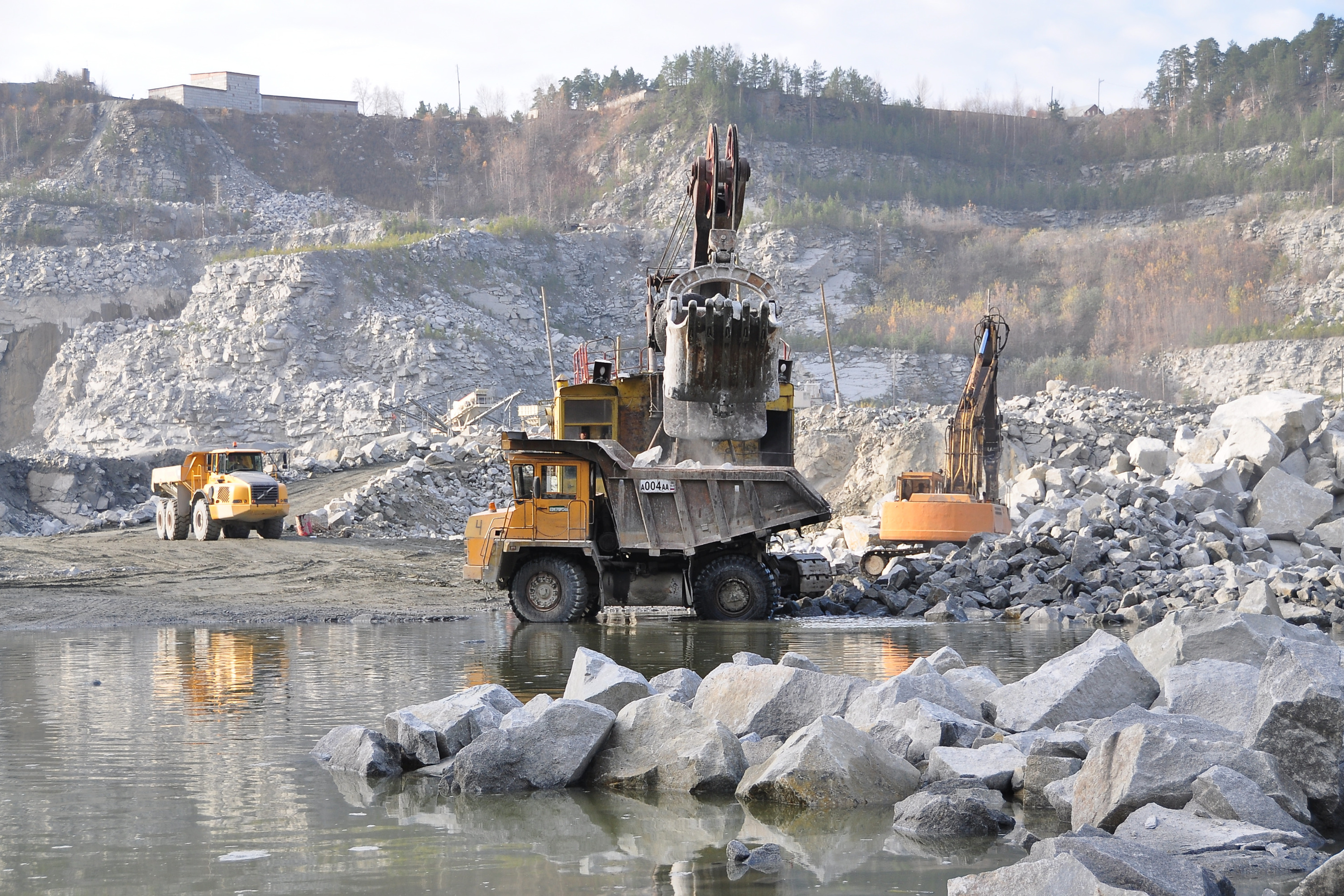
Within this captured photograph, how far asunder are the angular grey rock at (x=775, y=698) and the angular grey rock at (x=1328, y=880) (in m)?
3.15

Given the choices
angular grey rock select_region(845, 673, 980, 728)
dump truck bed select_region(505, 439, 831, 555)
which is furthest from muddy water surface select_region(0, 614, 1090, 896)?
dump truck bed select_region(505, 439, 831, 555)

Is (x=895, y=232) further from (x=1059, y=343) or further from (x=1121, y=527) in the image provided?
(x=1121, y=527)

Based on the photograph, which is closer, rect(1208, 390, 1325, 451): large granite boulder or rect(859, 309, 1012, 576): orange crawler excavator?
rect(859, 309, 1012, 576): orange crawler excavator

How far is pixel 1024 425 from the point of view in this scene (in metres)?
29.3

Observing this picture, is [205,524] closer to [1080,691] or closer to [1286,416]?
[1286,416]

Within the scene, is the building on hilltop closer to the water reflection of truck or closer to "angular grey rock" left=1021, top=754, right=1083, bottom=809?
the water reflection of truck

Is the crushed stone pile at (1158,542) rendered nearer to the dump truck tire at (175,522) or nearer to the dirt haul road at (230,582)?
the dirt haul road at (230,582)

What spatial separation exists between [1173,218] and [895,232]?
18.5 m

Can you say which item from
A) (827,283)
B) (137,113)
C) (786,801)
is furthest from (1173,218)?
(786,801)

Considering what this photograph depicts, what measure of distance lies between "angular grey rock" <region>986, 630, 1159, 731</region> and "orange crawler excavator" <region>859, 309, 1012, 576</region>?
38.5ft

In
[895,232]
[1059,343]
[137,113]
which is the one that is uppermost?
[137,113]

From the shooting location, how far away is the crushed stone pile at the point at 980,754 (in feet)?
15.9

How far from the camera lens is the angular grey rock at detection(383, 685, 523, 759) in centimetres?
674

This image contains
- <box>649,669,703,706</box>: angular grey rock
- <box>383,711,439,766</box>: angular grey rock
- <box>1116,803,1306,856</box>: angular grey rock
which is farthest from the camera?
<box>649,669,703,706</box>: angular grey rock
